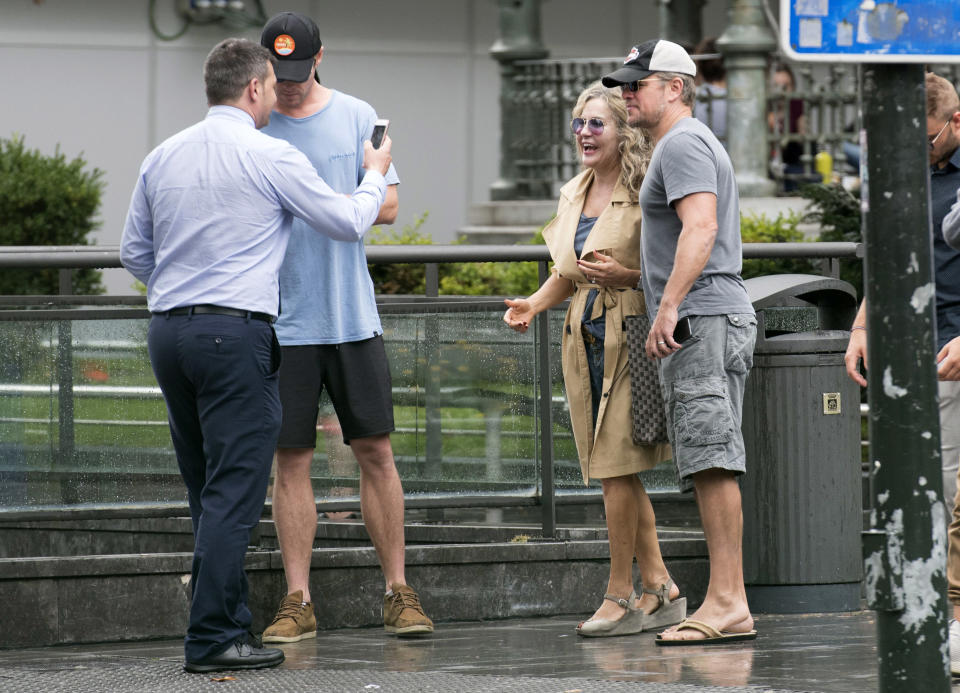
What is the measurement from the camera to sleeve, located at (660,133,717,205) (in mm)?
5512

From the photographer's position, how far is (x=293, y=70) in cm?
575

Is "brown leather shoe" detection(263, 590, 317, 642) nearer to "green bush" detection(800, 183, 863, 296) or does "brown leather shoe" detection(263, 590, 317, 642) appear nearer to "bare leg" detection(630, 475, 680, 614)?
"bare leg" detection(630, 475, 680, 614)

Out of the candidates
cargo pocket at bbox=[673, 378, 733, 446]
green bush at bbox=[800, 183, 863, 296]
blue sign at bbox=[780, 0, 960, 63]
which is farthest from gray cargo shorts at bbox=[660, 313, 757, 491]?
green bush at bbox=[800, 183, 863, 296]

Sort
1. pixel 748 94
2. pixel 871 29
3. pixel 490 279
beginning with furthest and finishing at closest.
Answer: pixel 748 94, pixel 490 279, pixel 871 29

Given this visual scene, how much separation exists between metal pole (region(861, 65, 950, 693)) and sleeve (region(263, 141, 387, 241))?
206cm

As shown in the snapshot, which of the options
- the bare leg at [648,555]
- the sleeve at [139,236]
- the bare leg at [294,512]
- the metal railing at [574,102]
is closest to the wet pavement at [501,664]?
the bare leg at [648,555]

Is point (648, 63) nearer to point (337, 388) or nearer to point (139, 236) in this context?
point (337, 388)

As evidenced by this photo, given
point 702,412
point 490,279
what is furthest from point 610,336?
point 490,279

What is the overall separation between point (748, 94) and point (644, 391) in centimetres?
906

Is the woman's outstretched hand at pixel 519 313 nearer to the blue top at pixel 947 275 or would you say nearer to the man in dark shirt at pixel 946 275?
the man in dark shirt at pixel 946 275

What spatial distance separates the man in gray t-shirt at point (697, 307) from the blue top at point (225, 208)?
41.6 inches

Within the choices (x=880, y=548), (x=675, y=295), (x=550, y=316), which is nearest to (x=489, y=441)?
(x=550, y=316)

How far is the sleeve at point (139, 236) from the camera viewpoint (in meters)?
5.32

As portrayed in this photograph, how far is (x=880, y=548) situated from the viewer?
362 cm
